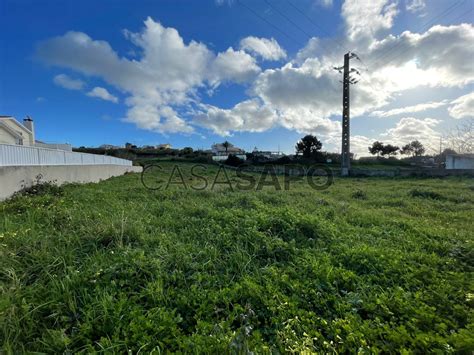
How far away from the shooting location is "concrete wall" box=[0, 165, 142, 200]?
5465 mm

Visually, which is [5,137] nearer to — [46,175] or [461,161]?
[46,175]

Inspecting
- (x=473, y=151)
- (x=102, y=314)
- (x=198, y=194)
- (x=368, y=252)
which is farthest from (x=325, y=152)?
(x=102, y=314)

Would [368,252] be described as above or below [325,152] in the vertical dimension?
below

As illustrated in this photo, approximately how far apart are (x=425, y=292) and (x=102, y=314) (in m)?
3.01

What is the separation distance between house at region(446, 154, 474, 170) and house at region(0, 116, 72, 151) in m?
35.1

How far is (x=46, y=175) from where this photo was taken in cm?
723

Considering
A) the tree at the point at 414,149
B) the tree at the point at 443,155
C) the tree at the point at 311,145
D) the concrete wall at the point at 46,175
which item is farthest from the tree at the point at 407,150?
the concrete wall at the point at 46,175

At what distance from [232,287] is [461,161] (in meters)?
27.0

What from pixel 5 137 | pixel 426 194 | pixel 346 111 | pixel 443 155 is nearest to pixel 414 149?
pixel 443 155

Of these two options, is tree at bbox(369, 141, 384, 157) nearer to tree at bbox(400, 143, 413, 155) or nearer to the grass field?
tree at bbox(400, 143, 413, 155)

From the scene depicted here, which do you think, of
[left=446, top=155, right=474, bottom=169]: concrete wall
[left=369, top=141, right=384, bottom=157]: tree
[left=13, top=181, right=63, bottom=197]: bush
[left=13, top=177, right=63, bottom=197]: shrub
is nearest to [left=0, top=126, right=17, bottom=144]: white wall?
[left=13, top=177, right=63, bottom=197]: shrub

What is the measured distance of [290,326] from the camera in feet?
5.67

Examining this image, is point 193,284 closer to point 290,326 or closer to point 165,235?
point 290,326

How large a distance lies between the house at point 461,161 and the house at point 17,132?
3506cm
